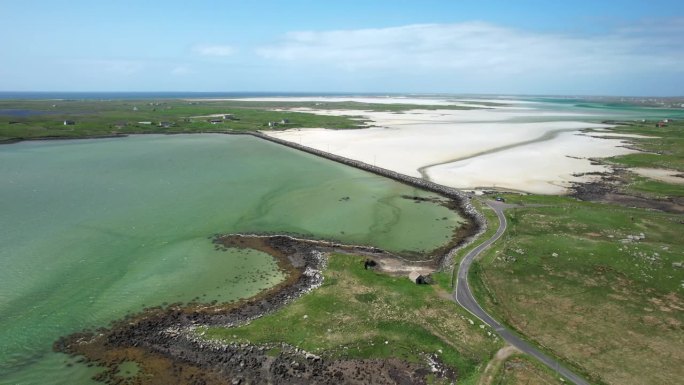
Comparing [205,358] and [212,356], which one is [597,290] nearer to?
[212,356]

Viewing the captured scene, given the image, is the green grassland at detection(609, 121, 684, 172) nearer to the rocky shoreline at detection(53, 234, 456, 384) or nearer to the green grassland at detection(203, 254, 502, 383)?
the green grassland at detection(203, 254, 502, 383)

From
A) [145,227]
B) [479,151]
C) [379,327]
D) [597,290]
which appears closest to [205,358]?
[379,327]

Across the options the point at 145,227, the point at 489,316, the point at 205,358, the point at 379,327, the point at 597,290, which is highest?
the point at 145,227

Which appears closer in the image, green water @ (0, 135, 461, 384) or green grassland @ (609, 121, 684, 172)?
green water @ (0, 135, 461, 384)

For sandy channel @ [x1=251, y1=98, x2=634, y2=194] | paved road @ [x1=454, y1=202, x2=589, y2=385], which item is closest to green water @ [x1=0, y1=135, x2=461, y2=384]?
paved road @ [x1=454, y1=202, x2=589, y2=385]

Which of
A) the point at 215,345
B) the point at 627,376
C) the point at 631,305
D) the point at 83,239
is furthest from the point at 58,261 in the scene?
the point at 631,305
